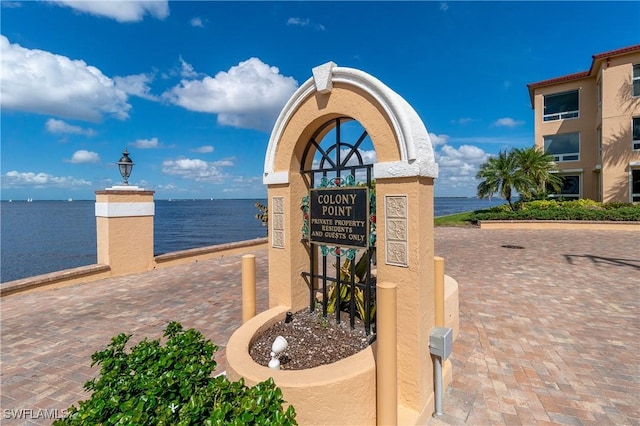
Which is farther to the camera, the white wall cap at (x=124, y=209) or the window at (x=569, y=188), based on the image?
the window at (x=569, y=188)

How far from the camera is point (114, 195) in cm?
912

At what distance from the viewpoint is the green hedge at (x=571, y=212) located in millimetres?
17047

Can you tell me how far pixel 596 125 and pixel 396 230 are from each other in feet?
90.1

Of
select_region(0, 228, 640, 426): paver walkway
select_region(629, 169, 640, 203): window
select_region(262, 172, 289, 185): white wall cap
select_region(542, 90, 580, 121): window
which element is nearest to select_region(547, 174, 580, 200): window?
select_region(629, 169, 640, 203): window

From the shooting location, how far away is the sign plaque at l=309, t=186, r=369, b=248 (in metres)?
3.84

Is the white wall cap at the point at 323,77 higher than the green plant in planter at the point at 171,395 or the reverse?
higher

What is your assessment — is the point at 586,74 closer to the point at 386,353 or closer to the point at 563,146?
the point at 563,146

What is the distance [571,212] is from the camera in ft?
59.6

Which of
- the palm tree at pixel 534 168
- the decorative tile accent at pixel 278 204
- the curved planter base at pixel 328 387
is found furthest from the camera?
the palm tree at pixel 534 168

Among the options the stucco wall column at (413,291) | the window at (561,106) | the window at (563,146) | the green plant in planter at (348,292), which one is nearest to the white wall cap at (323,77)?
the stucco wall column at (413,291)

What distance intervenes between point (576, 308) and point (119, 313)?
9172 millimetres

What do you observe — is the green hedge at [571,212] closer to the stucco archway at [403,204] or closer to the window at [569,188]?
the window at [569,188]

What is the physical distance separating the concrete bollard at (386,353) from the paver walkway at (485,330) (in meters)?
0.84

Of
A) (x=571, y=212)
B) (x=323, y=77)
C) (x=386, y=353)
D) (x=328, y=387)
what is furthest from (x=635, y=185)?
(x=328, y=387)
